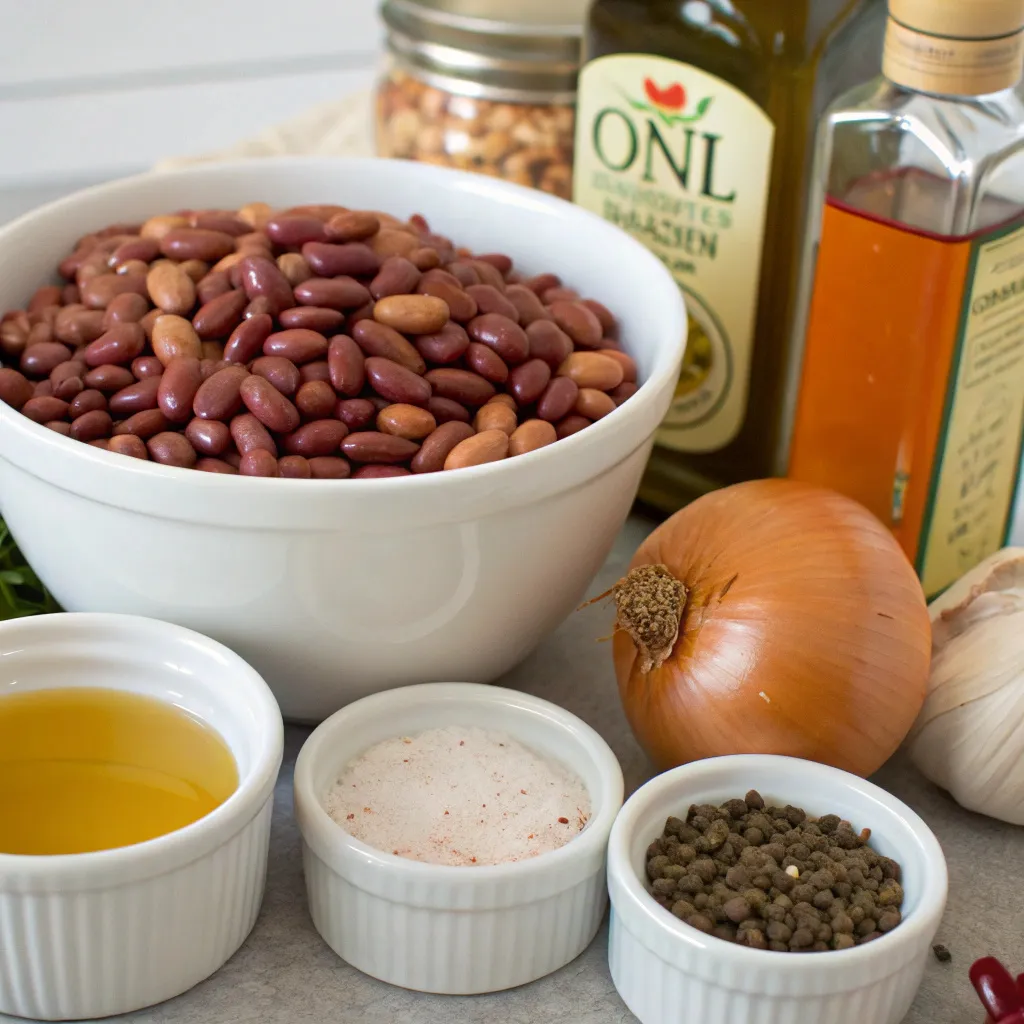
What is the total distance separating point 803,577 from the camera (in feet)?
2.70

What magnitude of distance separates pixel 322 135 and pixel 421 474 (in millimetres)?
983

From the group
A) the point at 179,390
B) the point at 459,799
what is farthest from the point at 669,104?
the point at 459,799

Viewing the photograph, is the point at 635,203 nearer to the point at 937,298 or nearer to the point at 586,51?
the point at 586,51

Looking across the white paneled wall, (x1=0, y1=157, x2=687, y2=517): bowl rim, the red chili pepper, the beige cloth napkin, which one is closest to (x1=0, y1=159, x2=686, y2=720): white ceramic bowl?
(x1=0, y1=157, x2=687, y2=517): bowl rim

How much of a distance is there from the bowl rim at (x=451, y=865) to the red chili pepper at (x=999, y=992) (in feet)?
0.61

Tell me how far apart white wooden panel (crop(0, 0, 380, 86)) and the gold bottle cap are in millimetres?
1389

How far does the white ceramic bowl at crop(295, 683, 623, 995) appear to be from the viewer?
2.36ft

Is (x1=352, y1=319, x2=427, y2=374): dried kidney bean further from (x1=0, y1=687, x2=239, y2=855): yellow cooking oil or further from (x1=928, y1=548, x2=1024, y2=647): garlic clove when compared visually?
(x1=928, y1=548, x2=1024, y2=647): garlic clove

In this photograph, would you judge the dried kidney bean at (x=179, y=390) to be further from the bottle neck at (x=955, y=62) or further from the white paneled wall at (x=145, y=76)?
the white paneled wall at (x=145, y=76)

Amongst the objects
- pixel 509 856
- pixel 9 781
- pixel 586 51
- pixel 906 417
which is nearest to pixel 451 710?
pixel 509 856

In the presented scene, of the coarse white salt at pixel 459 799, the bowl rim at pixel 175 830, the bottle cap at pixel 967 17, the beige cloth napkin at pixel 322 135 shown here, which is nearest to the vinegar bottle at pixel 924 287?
the bottle cap at pixel 967 17

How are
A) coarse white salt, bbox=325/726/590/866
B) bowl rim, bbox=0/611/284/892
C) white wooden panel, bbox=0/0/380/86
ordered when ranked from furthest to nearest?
1. white wooden panel, bbox=0/0/380/86
2. coarse white salt, bbox=325/726/590/866
3. bowl rim, bbox=0/611/284/892

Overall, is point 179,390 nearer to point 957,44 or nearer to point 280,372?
point 280,372

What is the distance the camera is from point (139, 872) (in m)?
0.67
